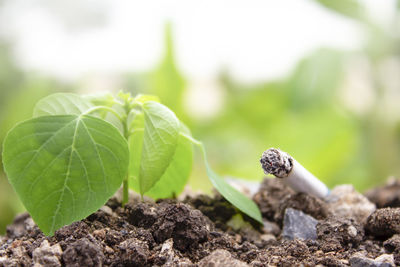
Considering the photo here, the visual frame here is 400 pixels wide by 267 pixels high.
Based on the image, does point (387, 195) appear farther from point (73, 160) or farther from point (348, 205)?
point (73, 160)

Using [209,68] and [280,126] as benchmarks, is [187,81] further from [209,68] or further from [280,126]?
[280,126]

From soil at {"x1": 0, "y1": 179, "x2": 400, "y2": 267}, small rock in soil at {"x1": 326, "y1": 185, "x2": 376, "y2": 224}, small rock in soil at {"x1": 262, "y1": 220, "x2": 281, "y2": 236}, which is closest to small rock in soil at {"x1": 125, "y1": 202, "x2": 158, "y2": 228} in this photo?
soil at {"x1": 0, "y1": 179, "x2": 400, "y2": 267}

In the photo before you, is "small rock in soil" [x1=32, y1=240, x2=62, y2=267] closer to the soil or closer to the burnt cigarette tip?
the soil

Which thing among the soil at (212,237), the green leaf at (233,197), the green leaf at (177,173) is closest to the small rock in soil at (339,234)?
the soil at (212,237)

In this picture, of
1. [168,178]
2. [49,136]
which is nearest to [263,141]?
[168,178]

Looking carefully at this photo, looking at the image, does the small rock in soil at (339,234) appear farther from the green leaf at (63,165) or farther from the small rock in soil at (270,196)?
the green leaf at (63,165)

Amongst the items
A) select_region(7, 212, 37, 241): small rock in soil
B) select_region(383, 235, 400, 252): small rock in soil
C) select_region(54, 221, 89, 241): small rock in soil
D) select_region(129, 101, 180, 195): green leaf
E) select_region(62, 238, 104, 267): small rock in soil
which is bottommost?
select_region(7, 212, 37, 241): small rock in soil

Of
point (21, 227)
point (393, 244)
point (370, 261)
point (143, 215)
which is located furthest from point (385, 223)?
point (21, 227)
